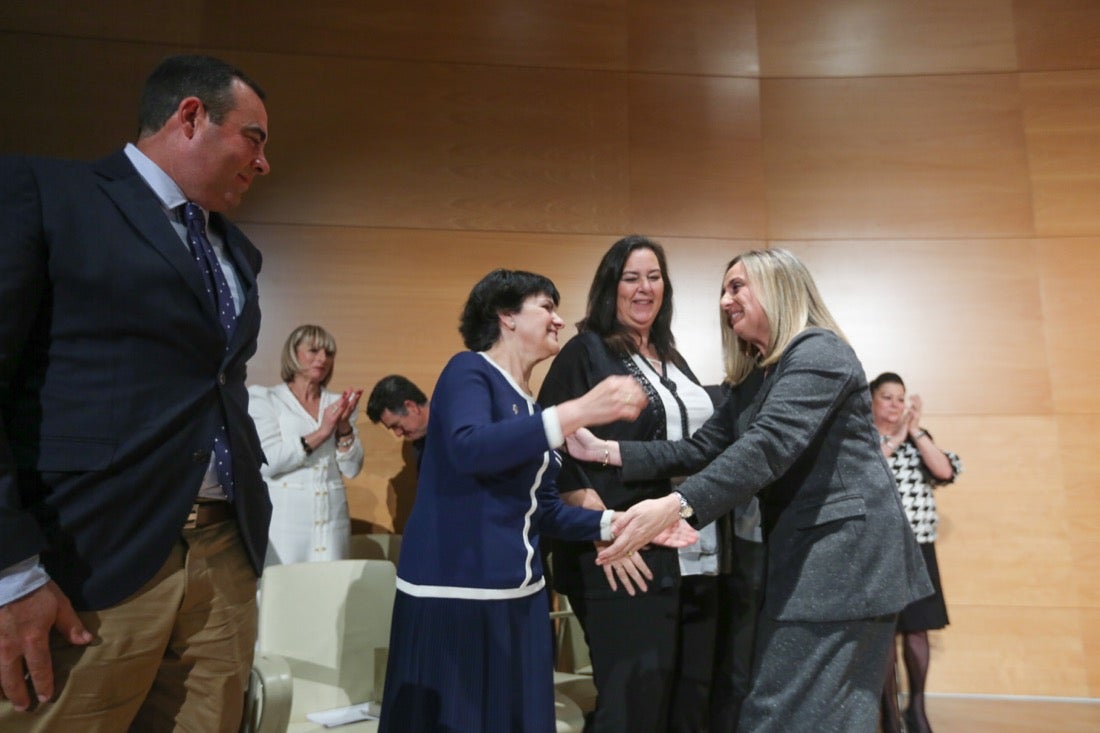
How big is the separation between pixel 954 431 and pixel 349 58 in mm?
3796

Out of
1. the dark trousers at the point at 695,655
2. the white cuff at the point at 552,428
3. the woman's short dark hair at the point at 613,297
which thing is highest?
the woman's short dark hair at the point at 613,297

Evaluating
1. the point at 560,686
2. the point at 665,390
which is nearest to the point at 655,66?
the point at 665,390

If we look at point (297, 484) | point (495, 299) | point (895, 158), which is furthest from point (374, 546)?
point (895, 158)

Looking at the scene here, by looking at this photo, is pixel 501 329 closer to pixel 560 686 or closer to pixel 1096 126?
pixel 560 686

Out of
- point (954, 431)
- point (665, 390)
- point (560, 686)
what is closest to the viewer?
point (665, 390)

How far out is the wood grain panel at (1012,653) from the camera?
399 cm

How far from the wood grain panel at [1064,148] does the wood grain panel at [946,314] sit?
267mm

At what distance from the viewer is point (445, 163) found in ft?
14.0

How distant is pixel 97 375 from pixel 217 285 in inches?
10.6

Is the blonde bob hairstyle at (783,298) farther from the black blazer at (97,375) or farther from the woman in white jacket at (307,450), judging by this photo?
the woman in white jacket at (307,450)

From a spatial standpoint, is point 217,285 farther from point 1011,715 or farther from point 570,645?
point 1011,715

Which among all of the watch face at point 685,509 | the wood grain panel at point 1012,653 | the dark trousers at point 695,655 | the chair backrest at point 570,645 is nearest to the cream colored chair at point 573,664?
the chair backrest at point 570,645

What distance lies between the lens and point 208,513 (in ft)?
4.38

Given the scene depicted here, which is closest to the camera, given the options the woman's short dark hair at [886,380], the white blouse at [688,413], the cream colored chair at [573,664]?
the white blouse at [688,413]
